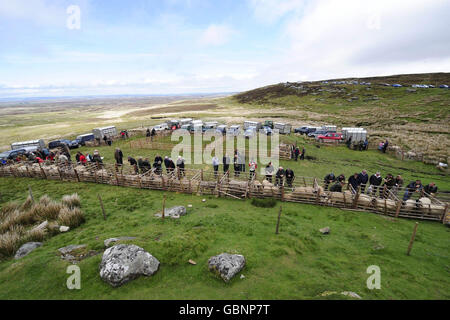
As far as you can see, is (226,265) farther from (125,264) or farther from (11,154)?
(11,154)

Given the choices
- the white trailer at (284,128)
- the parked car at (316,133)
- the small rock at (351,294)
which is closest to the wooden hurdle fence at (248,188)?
the small rock at (351,294)

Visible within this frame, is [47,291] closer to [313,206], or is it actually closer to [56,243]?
[56,243]

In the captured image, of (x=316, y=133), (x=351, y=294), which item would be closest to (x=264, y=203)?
(x=351, y=294)

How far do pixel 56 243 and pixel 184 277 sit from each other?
20.5 ft

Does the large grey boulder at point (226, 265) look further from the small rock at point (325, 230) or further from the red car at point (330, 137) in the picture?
the red car at point (330, 137)

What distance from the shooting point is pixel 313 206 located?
42.2ft

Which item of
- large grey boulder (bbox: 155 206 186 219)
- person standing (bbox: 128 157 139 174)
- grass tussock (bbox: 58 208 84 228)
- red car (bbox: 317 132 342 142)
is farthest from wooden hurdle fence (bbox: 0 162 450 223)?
red car (bbox: 317 132 342 142)

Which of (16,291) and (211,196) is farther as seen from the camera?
(211,196)

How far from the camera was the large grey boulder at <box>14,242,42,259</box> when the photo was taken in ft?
26.3

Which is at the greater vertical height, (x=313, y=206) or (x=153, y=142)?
(x=153, y=142)

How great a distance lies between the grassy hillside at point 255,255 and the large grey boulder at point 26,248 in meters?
0.30

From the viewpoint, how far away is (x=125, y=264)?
6.25m
